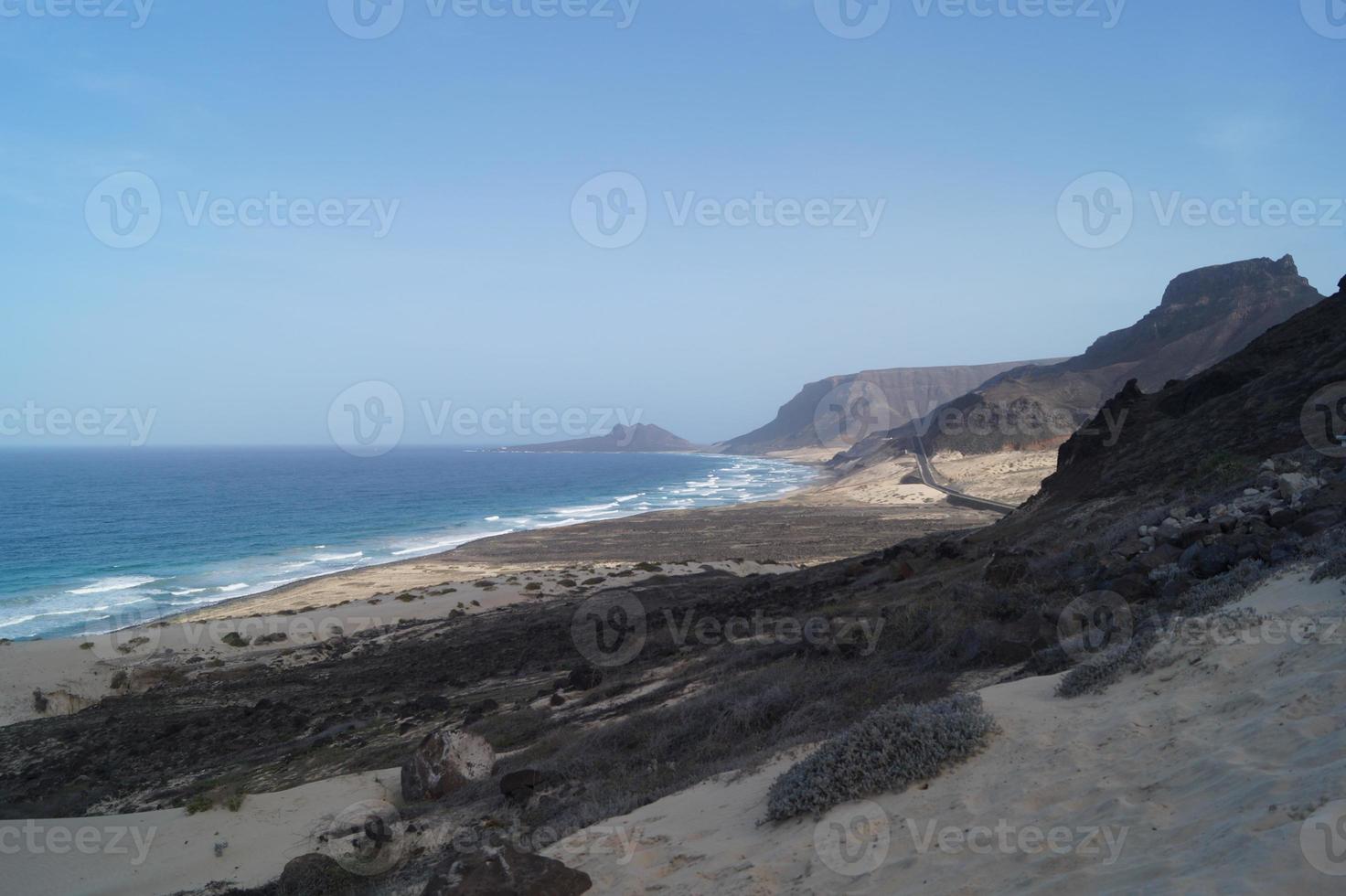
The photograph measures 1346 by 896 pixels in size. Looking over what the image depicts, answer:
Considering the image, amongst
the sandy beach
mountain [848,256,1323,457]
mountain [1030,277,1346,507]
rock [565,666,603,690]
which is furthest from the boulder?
mountain [848,256,1323,457]

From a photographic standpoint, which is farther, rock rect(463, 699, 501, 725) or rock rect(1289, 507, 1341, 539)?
rock rect(463, 699, 501, 725)

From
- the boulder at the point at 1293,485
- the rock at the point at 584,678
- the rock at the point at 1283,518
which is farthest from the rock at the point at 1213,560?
the rock at the point at 584,678

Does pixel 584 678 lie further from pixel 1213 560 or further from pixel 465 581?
pixel 465 581

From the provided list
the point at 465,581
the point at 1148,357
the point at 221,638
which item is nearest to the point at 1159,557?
the point at 221,638

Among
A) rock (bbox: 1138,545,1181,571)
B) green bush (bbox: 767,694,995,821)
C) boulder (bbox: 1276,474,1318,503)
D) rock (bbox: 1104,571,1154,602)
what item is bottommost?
green bush (bbox: 767,694,995,821)

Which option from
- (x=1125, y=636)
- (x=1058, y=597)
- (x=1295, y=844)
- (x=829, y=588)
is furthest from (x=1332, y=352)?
(x=1295, y=844)

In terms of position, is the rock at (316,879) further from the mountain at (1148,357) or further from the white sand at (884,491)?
the mountain at (1148,357)

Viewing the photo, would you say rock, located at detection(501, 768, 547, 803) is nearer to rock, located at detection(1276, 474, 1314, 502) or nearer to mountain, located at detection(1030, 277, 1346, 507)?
rock, located at detection(1276, 474, 1314, 502)
